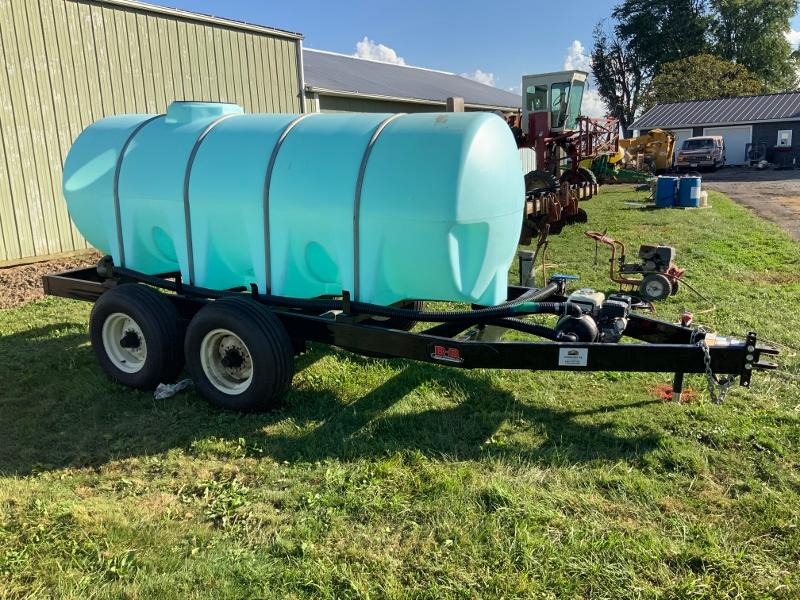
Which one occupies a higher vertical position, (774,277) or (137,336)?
(137,336)

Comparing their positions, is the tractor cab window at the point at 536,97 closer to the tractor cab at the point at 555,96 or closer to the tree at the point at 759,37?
the tractor cab at the point at 555,96

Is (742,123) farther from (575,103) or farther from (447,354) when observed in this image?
(447,354)

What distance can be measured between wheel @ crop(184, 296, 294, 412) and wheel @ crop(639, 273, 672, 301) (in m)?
4.92

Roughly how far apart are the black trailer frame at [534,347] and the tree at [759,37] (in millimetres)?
63195

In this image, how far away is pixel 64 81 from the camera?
10.7 m

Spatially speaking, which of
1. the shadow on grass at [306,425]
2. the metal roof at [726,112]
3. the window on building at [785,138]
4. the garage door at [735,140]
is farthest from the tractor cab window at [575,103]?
the window on building at [785,138]

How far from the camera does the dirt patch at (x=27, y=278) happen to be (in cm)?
843

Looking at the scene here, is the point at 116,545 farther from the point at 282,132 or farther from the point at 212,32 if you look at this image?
the point at 212,32

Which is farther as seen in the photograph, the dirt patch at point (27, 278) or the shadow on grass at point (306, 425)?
the dirt patch at point (27, 278)

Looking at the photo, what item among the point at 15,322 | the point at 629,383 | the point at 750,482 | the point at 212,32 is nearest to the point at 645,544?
the point at 750,482

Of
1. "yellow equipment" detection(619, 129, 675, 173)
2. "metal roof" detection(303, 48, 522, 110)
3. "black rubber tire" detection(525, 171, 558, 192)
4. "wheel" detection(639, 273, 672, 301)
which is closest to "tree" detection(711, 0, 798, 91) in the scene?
"metal roof" detection(303, 48, 522, 110)

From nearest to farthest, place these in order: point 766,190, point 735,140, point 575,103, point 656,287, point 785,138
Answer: point 656,287, point 575,103, point 766,190, point 785,138, point 735,140

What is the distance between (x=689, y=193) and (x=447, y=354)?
16.5m

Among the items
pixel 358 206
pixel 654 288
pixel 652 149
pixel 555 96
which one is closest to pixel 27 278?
pixel 358 206
